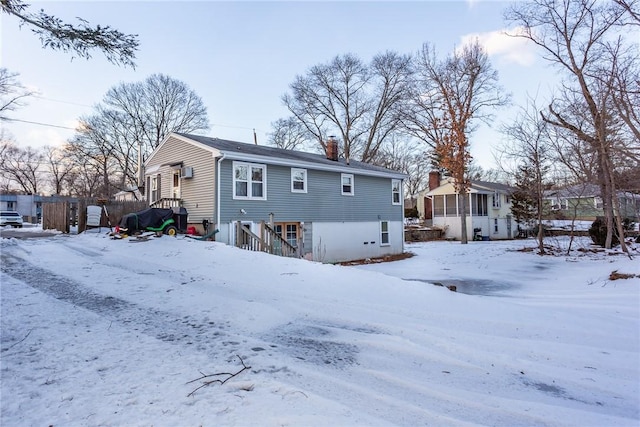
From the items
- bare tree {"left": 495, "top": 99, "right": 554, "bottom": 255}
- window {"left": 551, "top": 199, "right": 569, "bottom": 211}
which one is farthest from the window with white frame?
window {"left": 551, "top": 199, "right": 569, "bottom": 211}

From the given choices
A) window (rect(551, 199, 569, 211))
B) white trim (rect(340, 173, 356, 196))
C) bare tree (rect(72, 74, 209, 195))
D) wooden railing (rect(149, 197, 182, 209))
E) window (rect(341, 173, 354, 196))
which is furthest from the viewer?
Answer: bare tree (rect(72, 74, 209, 195))

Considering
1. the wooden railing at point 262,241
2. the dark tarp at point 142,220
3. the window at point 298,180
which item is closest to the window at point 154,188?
the dark tarp at point 142,220

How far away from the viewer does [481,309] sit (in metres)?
4.99

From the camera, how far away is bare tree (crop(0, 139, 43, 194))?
145 ft

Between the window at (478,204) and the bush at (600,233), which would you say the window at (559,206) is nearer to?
the bush at (600,233)

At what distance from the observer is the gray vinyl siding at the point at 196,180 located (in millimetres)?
12547

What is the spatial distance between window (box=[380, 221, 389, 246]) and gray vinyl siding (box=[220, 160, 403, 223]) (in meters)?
0.38

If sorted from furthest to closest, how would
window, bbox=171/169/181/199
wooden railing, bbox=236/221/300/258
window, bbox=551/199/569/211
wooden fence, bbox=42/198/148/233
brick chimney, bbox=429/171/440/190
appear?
brick chimney, bbox=429/171/440/190 → window, bbox=551/199/569/211 → wooden fence, bbox=42/198/148/233 → window, bbox=171/169/181/199 → wooden railing, bbox=236/221/300/258

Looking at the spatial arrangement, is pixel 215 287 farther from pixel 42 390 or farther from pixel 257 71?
pixel 257 71

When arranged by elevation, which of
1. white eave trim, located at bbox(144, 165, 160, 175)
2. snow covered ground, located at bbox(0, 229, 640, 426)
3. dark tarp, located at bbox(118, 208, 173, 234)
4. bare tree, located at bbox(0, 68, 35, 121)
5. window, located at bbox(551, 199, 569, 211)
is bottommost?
snow covered ground, located at bbox(0, 229, 640, 426)

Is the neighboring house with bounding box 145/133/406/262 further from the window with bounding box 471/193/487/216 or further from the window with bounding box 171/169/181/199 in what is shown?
the window with bounding box 471/193/487/216

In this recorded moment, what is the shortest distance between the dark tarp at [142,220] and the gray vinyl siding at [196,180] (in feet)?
5.01

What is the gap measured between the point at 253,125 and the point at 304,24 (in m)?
21.4

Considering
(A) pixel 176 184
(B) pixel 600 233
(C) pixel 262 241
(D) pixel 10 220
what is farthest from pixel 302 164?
(D) pixel 10 220
